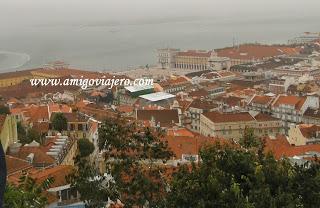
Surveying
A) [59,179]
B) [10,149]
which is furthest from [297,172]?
[10,149]

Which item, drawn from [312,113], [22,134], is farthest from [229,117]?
[22,134]

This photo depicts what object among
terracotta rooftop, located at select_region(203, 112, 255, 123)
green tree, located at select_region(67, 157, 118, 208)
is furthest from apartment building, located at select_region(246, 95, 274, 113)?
green tree, located at select_region(67, 157, 118, 208)

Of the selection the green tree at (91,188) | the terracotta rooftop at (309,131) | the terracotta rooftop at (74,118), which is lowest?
the terracotta rooftop at (309,131)

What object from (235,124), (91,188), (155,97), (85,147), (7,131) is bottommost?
(155,97)

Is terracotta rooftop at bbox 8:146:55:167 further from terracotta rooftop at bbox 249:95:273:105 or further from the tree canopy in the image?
terracotta rooftop at bbox 249:95:273:105

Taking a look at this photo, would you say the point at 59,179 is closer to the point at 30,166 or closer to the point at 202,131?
the point at 30,166

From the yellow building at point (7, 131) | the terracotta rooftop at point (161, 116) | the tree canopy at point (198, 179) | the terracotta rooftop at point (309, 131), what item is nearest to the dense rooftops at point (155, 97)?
the terracotta rooftop at point (161, 116)

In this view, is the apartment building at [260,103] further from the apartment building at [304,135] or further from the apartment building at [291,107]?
the apartment building at [304,135]

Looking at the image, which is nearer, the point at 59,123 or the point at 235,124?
the point at 59,123

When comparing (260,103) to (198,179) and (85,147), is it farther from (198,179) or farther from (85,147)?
(198,179)

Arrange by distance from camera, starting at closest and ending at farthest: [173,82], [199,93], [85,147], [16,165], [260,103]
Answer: [16,165] → [85,147] → [260,103] → [199,93] → [173,82]

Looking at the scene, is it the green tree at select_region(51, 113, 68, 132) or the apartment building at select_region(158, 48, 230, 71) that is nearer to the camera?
the green tree at select_region(51, 113, 68, 132)

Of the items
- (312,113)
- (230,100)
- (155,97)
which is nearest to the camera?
(312,113)

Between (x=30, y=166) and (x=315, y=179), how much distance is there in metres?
3.69
